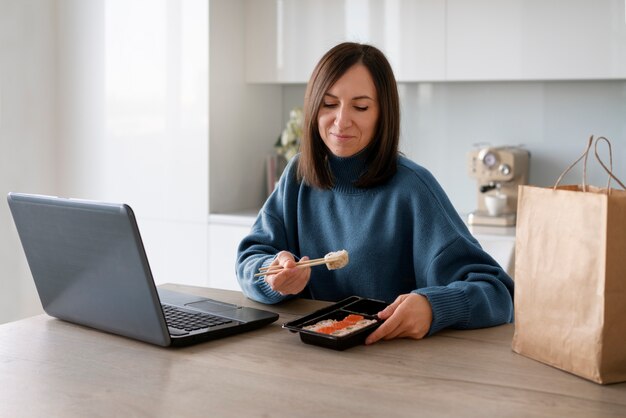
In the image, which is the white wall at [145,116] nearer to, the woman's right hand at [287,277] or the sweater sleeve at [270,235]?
the sweater sleeve at [270,235]

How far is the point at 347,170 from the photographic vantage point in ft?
6.52

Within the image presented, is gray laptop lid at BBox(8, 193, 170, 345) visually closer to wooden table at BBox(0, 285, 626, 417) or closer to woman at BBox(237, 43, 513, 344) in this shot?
wooden table at BBox(0, 285, 626, 417)

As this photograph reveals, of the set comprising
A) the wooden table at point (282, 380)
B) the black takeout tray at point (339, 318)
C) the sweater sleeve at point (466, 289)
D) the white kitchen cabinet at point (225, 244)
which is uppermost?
the sweater sleeve at point (466, 289)

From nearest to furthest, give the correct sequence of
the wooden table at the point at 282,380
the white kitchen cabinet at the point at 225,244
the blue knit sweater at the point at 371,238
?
1. the wooden table at the point at 282,380
2. the blue knit sweater at the point at 371,238
3. the white kitchen cabinet at the point at 225,244

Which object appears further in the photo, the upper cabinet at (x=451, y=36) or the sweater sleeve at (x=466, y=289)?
the upper cabinet at (x=451, y=36)

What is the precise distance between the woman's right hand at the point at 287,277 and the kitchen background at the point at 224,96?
1.76 meters

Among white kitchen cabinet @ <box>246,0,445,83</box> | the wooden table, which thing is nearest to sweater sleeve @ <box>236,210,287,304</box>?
the wooden table

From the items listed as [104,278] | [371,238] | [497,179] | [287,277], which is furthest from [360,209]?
[497,179]

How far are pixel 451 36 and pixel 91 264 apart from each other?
213 centimetres

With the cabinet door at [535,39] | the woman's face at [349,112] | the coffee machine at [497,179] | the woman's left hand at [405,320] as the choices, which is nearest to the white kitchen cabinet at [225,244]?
the coffee machine at [497,179]

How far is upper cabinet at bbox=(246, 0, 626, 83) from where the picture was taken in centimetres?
300

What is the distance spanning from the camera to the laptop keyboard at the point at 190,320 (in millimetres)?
1550

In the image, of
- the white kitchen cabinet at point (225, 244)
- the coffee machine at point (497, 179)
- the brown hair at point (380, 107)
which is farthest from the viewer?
the white kitchen cabinet at point (225, 244)

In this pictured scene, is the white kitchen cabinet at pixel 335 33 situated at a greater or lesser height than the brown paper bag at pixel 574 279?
greater
